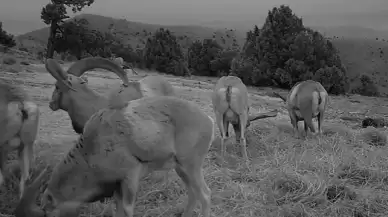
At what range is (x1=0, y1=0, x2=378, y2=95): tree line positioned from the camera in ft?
91.1

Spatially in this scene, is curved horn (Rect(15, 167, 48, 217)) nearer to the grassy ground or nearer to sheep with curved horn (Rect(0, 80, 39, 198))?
sheep with curved horn (Rect(0, 80, 39, 198))

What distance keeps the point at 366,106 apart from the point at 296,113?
1120 cm

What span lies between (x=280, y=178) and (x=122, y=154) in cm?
340

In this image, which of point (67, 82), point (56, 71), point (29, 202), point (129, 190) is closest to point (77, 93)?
point (67, 82)

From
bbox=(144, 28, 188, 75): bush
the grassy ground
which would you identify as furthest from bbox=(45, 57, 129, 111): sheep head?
bbox=(144, 28, 188, 75): bush

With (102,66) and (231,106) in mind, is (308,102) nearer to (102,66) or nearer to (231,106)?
(231,106)

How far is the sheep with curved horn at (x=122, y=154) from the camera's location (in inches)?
174

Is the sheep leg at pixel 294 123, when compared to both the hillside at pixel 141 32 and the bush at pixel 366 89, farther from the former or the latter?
the hillside at pixel 141 32

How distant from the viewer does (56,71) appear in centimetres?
632

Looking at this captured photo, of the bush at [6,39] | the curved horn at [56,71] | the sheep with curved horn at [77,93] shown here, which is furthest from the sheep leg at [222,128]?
the bush at [6,39]

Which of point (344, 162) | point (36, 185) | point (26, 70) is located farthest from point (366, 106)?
point (36, 185)

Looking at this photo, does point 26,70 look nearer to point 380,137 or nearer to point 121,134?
point 380,137

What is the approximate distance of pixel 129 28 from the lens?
303 feet

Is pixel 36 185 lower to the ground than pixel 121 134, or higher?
lower
